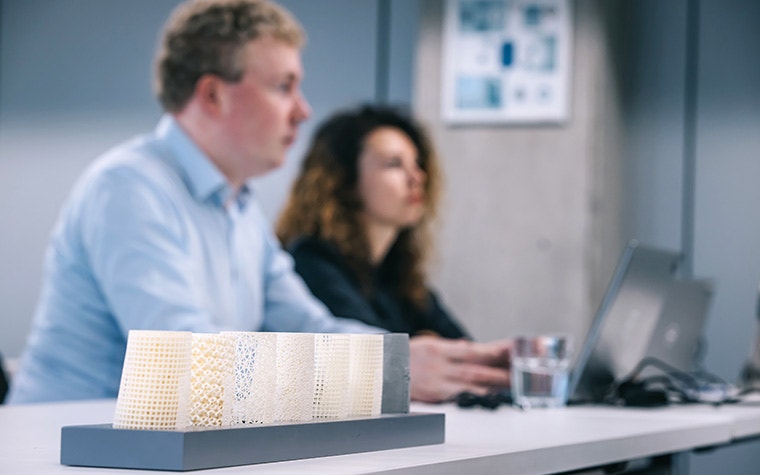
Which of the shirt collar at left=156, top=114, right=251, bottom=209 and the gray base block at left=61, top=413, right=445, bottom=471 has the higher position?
the shirt collar at left=156, top=114, right=251, bottom=209

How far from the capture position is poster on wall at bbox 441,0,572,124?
4445mm

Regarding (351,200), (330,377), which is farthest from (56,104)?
(330,377)

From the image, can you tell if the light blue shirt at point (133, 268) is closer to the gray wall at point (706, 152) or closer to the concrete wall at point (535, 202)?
the concrete wall at point (535, 202)

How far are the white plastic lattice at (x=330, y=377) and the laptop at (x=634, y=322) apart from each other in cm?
99

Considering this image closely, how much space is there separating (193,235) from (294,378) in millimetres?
1353

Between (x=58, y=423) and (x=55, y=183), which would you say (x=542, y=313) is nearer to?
(x=55, y=183)

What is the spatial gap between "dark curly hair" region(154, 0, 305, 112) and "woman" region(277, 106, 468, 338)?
64 cm

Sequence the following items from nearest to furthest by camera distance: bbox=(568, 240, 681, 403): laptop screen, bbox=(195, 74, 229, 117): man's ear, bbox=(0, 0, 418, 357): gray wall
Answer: bbox=(568, 240, 681, 403): laptop screen
bbox=(195, 74, 229, 117): man's ear
bbox=(0, 0, 418, 357): gray wall

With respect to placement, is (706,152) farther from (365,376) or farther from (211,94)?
(365,376)

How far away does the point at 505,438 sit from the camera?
131cm

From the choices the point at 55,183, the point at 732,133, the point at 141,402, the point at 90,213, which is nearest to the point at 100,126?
the point at 55,183

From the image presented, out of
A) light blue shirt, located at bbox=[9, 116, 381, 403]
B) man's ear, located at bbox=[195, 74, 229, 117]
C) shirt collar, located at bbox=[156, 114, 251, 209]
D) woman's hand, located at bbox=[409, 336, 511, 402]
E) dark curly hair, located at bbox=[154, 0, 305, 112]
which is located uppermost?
dark curly hair, located at bbox=[154, 0, 305, 112]

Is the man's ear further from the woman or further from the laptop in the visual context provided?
the laptop

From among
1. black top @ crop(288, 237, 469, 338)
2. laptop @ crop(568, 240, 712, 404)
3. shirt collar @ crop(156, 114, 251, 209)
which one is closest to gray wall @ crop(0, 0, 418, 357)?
black top @ crop(288, 237, 469, 338)
